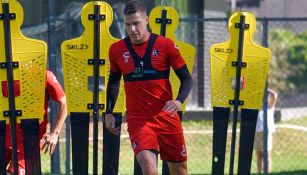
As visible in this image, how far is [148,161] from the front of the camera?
8.14 metres

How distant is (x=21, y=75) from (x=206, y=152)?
7.58m

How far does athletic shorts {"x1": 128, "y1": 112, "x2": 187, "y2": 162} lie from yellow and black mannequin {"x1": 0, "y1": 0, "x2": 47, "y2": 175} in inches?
36.5

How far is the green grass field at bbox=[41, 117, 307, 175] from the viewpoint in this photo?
48.1 ft

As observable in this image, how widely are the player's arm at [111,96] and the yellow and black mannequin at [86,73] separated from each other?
50cm

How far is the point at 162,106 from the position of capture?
845 centimetres

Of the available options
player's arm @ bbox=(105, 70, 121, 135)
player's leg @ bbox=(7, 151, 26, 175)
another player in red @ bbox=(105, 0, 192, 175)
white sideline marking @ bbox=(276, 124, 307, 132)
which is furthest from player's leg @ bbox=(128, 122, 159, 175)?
white sideline marking @ bbox=(276, 124, 307, 132)

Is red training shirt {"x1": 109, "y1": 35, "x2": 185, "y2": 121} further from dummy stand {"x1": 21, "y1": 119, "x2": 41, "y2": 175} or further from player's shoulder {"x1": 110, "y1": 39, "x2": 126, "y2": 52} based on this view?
dummy stand {"x1": 21, "y1": 119, "x2": 41, "y2": 175}

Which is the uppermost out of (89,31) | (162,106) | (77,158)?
(89,31)

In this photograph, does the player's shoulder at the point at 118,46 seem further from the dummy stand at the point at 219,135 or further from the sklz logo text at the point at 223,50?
the dummy stand at the point at 219,135

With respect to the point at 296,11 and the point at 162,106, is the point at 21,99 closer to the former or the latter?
the point at 162,106

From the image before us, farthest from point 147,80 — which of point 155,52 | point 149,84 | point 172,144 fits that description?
point 172,144

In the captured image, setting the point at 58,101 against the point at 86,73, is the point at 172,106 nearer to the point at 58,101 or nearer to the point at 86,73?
the point at 58,101

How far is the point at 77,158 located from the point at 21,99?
45.1 inches

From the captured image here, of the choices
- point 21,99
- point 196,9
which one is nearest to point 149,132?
Result: point 21,99
